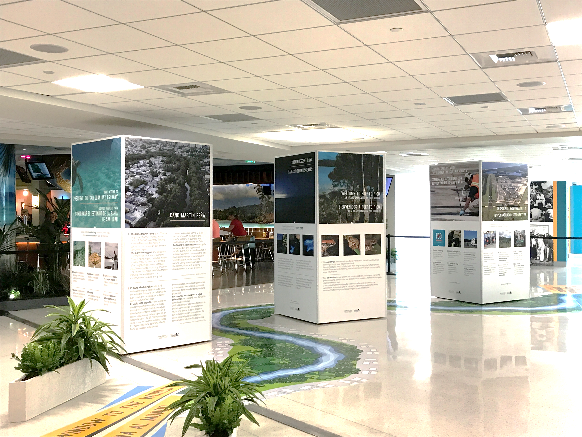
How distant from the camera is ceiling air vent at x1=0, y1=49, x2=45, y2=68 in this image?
6.21 meters

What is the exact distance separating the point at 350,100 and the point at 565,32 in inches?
147

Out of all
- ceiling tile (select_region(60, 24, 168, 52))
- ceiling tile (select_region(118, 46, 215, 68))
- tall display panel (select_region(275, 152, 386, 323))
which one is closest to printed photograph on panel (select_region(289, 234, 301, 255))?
tall display panel (select_region(275, 152, 386, 323))

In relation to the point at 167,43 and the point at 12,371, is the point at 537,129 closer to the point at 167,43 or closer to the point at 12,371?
the point at 167,43

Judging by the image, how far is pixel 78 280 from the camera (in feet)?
25.2

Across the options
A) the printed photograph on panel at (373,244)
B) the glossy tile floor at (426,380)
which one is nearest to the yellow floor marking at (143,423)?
the glossy tile floor at (426,380)

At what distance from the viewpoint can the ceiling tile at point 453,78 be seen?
7188mm

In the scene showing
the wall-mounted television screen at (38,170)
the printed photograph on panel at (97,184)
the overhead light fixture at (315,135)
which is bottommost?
the printed photograph on panel at (97,184)

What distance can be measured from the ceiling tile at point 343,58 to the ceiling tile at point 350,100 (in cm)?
184

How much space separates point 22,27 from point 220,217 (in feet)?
66.3

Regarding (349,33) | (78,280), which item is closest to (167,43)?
(349,33)

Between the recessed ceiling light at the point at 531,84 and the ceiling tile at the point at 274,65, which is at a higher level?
the recessed ceiling light at the point at 531,84

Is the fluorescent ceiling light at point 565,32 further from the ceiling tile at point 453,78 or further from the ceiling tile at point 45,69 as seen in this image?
the ceiling tile at point 45,69

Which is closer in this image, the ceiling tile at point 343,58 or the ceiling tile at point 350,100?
the ceiling tile at point 343,58

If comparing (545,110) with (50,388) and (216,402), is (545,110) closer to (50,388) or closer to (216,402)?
(216,402)
